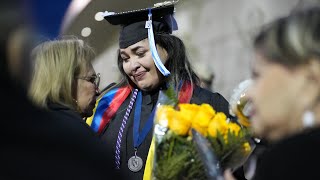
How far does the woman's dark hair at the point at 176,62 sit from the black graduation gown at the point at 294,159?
2.40 metres

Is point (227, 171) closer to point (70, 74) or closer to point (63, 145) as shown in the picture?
point (70, 74)

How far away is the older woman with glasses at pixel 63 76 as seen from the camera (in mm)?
3336

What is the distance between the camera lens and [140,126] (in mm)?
4285

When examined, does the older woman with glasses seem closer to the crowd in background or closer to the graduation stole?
the crowd in background

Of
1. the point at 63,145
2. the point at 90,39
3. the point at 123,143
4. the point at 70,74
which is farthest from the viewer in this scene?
the point at 90,39

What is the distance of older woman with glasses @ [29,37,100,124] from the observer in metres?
3.34

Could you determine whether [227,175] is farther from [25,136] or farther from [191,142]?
[25,136]

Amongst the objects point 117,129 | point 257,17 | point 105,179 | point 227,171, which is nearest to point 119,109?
point 117,129

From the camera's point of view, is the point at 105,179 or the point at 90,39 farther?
the point at 90,39

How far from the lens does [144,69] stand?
14.5ft

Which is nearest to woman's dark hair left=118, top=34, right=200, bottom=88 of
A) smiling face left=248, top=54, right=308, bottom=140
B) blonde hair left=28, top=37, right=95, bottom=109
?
blonde hair left=28, top=37, right=95, bottom=109

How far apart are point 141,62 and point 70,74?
3.29 ft

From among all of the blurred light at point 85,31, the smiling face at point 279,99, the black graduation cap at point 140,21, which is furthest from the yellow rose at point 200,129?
the blurred light at point 85,31

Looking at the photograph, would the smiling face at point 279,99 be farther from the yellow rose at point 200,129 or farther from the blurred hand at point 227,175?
the yellow rose at point 200,129
